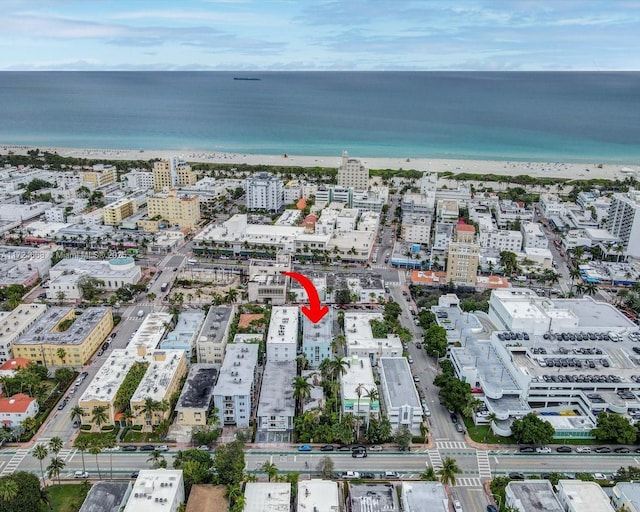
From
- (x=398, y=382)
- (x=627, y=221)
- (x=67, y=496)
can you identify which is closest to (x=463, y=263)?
(x=398, y=382)

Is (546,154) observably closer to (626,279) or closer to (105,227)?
(626,279)

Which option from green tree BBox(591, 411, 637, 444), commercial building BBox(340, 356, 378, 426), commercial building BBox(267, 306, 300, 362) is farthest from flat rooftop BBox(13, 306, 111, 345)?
green tree BBox(591, 411, 637, 444)

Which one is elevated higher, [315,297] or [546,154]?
[546,154]

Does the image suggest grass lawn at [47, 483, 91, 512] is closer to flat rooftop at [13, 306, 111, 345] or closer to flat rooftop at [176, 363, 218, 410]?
flat rooftop at [176, 363, 218, 410]

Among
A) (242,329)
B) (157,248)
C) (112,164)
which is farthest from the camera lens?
(112,164)

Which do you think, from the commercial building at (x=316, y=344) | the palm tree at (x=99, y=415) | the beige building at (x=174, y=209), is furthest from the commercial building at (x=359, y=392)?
the beige building at (x=174, y=209)

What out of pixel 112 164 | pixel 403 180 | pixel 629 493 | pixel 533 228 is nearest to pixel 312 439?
pixel 629 493
